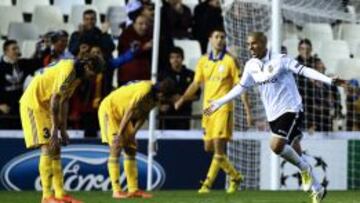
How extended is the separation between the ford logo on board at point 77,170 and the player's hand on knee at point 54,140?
5390 millimetres

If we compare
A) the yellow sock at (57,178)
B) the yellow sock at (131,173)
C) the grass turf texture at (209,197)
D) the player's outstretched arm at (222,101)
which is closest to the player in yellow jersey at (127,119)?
the yellow sock at (131,173)

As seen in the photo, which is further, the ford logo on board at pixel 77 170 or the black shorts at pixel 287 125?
the ford logo on board at pixel 77 170

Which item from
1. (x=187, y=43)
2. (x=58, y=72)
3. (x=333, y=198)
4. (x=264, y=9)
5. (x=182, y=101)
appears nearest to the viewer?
(x=58, y=72)

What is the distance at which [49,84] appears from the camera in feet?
44.5

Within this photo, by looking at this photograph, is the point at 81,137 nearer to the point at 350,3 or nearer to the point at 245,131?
the point at 245,131

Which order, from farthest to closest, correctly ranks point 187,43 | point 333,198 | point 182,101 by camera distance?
point 187,43 → point 182,101 → point 333,198

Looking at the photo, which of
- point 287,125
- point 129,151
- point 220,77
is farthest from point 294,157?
point 220,77

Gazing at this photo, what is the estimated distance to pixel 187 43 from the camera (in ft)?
68.2

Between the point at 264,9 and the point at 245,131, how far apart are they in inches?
79.7

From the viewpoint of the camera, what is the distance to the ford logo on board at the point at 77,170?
1880 centimetres

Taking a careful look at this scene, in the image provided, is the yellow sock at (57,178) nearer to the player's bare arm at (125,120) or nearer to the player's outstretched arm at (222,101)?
the player's bare arm at (125,120)

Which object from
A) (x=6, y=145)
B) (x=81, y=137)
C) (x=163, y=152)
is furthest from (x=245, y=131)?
(x=6, y=145)

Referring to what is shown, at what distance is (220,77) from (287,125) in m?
3.59

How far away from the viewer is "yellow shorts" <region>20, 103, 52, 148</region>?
528 inches
